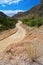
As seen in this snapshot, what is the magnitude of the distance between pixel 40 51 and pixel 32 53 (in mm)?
904

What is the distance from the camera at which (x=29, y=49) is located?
15.5 meters

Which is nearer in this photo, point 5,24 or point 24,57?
point 24,57

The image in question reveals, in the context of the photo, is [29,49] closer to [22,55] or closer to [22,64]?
[22,55]

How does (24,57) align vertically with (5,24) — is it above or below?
below

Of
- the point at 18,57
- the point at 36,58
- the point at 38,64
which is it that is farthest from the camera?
the point at 18,57

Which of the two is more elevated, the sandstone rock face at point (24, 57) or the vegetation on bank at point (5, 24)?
the vegetation on bank at point (5, 24)

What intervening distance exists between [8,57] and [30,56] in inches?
58.8

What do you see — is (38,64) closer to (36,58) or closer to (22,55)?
(36,58)

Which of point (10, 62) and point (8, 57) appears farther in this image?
point (8, 57)

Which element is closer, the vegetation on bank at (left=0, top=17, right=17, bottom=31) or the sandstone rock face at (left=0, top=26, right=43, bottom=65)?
the sandstone rock face at (left=0, top=26, right=43, bottom=65)

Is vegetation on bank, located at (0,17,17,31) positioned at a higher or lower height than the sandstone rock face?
higher

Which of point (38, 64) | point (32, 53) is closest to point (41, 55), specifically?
point (32, 53)

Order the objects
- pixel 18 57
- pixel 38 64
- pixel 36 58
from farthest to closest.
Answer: pixel 18 57 < pixel 36 58 < pixel 38 64

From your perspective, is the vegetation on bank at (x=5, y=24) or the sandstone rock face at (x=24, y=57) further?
the vegetation on bank at (x=5, y=24)
